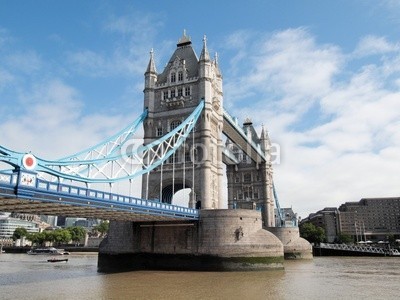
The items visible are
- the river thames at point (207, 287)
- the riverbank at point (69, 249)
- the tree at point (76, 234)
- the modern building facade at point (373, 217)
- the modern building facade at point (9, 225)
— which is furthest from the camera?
the modern building facade at point (9, 225)

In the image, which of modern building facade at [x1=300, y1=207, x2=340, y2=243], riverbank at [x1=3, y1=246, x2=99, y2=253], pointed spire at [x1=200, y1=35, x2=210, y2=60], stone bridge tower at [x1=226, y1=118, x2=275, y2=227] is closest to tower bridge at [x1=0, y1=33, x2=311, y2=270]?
pointed spire at [x1=200, y1=35, x2=210, y2=60]

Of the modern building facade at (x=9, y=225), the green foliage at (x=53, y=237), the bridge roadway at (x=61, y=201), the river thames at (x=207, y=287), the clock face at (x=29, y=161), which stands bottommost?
the river thames at (x=207, y=287)

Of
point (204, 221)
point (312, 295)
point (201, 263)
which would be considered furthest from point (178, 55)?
point (312, 295)

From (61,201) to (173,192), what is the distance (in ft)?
51.2

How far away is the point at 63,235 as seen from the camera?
101 m

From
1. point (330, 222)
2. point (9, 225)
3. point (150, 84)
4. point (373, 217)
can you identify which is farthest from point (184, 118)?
point (9, 225)

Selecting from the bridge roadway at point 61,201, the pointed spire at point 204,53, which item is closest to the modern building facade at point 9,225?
the pointed spire at point 204,53

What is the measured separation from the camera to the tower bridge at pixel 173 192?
2162 cm

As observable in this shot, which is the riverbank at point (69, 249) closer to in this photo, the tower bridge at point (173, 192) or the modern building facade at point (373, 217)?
the tower bridge at point (173, 192)

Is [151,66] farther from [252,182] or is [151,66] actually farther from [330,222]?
[330,222]

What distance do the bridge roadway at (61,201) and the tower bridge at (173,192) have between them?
6 centimetres

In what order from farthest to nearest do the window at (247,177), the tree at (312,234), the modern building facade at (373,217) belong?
the modern building facade at (373,217) → the tree at (312,234) → the window at (247,177)

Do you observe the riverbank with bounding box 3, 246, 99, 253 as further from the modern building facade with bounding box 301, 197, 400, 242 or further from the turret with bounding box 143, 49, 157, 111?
the modern building facade with bounding box 301, 197, 400, 242

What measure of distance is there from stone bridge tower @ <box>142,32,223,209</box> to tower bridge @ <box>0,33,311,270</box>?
0.36ft
